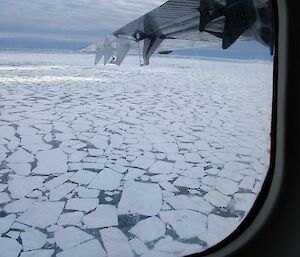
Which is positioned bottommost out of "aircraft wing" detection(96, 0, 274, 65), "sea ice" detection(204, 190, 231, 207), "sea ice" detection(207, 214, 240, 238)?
"sea ice" detection(204, 190, 231, 207)

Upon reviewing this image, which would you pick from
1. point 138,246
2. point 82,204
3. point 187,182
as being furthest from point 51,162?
point 138,246

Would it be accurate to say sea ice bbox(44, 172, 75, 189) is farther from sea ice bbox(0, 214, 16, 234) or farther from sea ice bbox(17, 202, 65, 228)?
sea ice bbox(0, 214, 16, 234)

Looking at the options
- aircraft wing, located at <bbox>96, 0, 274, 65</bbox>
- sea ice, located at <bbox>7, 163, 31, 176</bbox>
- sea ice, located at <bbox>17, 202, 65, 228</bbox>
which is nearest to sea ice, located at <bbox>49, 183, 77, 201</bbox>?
sea ice, located at <bbox>17, 202, 65, 228</bbox>

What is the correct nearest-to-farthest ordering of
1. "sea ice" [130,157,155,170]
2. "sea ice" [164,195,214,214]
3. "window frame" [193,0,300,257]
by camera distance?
"window frame" [193,0,300,257] < "sea ice" [164,195,214,214] < "sea ice" [130,157,155,170]

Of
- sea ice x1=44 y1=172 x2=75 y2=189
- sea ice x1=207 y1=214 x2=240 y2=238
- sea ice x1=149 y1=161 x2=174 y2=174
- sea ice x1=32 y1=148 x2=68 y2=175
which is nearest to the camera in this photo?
sea ice x1=207 y1=214 x2=240 y2=238

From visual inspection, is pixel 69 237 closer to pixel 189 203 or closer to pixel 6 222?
pixel 6 222

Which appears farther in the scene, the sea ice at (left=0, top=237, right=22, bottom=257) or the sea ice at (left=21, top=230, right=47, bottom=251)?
the sea ice at (left=21, top=230, right=47, bottom=251)

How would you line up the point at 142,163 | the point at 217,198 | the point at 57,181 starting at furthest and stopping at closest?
the point at 142,163
the point at 57,181
the point at 217,198

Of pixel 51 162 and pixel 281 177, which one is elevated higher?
pixel 281 177

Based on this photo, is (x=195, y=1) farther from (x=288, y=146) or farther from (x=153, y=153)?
(x=153, y=153)
